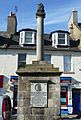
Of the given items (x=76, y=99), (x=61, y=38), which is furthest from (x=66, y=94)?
(x=61, y=38)

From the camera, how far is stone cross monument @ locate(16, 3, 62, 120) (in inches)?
543

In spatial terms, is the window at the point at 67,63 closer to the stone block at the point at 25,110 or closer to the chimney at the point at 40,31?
the chimney at the point at 40,31

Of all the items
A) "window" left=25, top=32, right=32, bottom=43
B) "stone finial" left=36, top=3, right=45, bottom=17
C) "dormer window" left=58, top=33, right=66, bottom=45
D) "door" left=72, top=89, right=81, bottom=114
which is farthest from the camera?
"dormer window" left=58, top=33, right=66, bottom=45

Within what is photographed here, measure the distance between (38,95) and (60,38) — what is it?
694 inches

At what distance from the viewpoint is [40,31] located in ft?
50.0

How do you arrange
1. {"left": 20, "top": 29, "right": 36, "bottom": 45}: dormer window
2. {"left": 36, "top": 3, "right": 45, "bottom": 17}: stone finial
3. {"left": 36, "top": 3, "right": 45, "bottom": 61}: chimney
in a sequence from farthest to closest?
{"left": 20, "top": 29, "right": 36, "bottom": 45}: dormer window, {"left": 36, "top": 3, "right": 45, "bottom": 17}: stone finial, {"left": 36, "top": 3, "right": 45, "bottom": 61}: chimney

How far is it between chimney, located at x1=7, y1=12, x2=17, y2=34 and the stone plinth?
18.4 m

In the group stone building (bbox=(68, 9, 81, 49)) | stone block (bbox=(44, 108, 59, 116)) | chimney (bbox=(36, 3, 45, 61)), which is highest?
stone building (bbox=(68, 9, 81, 49))

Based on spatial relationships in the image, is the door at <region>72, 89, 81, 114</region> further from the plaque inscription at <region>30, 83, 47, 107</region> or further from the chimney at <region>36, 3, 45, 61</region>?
the plaque inscription at <region>30, 83, 47, 107</region>

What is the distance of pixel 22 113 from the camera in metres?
13.8

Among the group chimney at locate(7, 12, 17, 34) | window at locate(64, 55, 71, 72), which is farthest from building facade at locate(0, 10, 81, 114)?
chimney at locate(7, 12, 17, 34)

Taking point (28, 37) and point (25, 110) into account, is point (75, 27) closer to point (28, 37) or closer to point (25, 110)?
point (28, 37)

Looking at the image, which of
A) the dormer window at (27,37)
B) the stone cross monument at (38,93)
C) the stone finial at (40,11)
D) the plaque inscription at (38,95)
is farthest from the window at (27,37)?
the plaque inscription at (38,95)

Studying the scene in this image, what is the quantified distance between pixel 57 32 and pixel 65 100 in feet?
25.0
